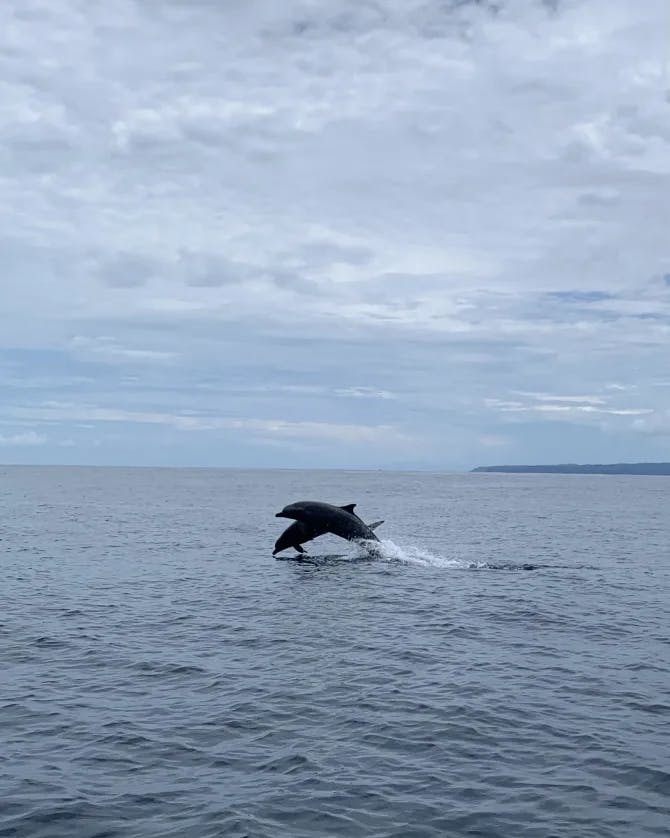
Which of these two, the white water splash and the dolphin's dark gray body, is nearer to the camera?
the dolphin's dark gray body

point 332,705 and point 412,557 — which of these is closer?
point 332,705

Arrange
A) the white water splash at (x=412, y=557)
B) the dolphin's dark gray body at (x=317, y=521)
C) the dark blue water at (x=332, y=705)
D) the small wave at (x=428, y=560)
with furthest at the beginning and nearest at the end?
the white water splash at (x=412, y=557) → the small wave at (x=428, y=560) → the dolphin's dark gray body at (x=317, y=521) → the dark blue water at (x=332, y=705)

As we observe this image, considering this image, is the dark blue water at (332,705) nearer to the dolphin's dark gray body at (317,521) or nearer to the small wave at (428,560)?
the dolphin's dark gray body at (317,521)

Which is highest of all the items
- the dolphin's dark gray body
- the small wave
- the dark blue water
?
the dolphin's dark gray body

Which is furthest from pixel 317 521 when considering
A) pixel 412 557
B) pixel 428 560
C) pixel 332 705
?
pixel 332 705

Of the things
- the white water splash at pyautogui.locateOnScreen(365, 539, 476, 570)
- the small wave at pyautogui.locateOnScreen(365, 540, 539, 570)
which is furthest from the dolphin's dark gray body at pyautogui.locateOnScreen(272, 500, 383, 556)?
the small wave at pyautogui.locateOnScreen(365, 540, 539, 570)

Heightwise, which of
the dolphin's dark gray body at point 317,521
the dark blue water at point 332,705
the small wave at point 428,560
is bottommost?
the small wave at point 428,560

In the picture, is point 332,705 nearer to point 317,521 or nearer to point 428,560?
point 317,521

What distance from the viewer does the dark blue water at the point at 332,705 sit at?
38.4 feet

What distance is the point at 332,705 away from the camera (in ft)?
53.4

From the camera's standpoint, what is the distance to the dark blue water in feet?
38.4

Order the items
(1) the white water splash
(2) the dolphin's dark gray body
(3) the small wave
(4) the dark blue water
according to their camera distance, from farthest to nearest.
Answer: (1) the white water splash, (3) the small wave, (2) the dolphin's dark gray body, (4) the dark blue water

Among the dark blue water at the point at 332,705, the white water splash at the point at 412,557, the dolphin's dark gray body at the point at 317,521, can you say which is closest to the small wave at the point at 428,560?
the white water splash at the point at 412,557

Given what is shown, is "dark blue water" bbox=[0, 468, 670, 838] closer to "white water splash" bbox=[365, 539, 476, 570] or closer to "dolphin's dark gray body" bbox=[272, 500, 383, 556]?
"dolphin's dark gray body" bbox=[272, 500, 383, 556]
